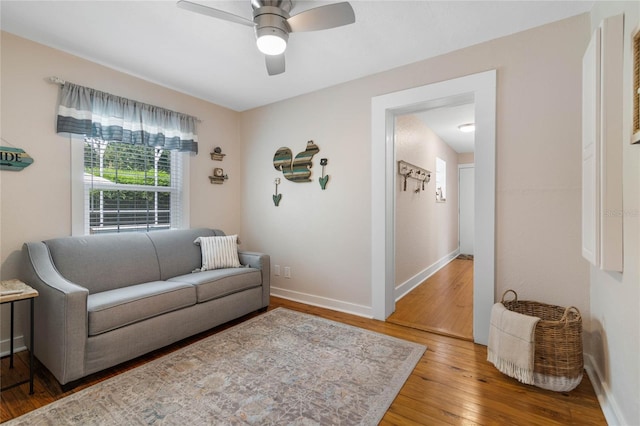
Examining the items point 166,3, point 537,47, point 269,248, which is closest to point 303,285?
point 269,248

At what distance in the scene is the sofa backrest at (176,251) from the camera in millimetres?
2918

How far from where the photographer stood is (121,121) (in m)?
2.90

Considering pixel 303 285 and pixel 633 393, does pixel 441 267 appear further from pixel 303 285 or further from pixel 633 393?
pixel 633 393

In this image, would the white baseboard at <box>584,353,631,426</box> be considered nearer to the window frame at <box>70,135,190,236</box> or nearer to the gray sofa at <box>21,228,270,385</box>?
the gray sofa at <box>21,228,270,385</box>

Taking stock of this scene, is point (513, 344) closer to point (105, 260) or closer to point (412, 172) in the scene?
point (412, 172)

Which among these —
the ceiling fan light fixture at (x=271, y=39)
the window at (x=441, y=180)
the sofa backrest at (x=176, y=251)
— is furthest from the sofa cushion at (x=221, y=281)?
the window at (x=441, y=180)

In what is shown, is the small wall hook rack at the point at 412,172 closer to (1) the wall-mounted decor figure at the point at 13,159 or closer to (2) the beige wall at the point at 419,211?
(2) the beige wall at the point at 419,211

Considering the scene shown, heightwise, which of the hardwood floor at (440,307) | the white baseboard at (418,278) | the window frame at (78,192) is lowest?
the hardwood floor at (440,307)

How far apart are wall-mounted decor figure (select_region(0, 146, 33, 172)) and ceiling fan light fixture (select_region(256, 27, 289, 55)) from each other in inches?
81.7

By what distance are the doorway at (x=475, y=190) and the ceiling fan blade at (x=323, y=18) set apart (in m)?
1.22

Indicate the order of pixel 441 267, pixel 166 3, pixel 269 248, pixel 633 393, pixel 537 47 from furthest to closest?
pixel 441 267 < pixel 269 248 < pixel 537 47 < pixel 166 3 < pixel 633 393

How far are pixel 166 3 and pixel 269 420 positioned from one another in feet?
8.64

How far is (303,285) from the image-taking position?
360 cm

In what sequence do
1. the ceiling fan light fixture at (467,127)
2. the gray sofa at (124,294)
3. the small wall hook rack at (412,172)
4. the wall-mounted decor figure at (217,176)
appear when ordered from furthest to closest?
the ceiling fan light fixture at (467,127) < the wall-mounted decor figure at (217,176) < the small wall hook rack at (412,172) < the gray sofa at (124,294)
